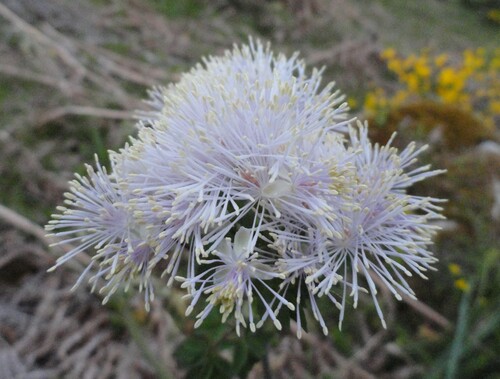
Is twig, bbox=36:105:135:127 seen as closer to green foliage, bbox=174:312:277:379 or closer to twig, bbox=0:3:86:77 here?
twig, bbox=0:3:86:77

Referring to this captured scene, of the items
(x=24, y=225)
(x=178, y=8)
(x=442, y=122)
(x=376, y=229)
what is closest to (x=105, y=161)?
(x=24, y=225)

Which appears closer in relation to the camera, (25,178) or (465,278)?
(465,278)

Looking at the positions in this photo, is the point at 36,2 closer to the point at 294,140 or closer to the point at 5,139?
the point at 5,139

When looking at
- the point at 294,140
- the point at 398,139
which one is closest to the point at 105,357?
the point at 294,140

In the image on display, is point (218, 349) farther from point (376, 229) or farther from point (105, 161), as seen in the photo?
point (105, 161)

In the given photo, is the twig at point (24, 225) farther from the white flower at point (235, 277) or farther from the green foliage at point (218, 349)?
the white flower at point (235, 277)

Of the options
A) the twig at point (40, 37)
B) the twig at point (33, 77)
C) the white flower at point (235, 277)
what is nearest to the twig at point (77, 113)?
the twig at point (33, 77)
